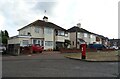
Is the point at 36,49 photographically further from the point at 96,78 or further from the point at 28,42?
the point at 96,78

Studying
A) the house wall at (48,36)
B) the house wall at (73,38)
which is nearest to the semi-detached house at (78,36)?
the house wall at (73,38)

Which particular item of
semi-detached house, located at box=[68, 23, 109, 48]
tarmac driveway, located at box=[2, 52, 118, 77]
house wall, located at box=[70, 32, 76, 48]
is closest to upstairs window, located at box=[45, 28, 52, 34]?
semi-detached house, located at box=[68, 23, 109, 48]

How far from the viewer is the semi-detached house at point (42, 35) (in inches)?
1875

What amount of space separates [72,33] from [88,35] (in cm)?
873

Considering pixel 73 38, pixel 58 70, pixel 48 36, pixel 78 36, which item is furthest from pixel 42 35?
pixel 58 70

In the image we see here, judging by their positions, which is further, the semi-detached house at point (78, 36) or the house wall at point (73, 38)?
the house wall at point (73, 38)

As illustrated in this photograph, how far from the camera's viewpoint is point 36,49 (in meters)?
37.2

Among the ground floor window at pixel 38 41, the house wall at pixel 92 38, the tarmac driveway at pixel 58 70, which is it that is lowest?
the tarmac driveway at pixel 58 70

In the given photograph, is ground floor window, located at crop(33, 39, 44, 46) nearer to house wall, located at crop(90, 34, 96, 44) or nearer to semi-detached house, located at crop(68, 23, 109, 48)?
semi-detached house, located at crop(68, 23, 109, 48)

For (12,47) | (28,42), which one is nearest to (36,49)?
(12,47)

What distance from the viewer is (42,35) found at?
52.0 meters

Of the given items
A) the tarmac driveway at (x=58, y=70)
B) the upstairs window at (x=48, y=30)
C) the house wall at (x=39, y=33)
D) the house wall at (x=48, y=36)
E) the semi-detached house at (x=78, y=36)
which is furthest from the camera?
the semi-detached house at (x=78, y=36)

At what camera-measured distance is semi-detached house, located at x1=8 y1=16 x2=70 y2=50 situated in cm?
4764

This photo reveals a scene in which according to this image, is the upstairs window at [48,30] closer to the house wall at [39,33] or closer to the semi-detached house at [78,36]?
the house wall at [39,33]
